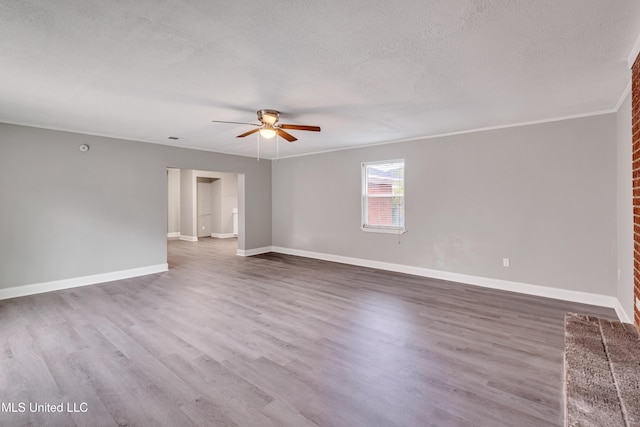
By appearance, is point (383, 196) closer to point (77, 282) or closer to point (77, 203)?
point (77, 203)

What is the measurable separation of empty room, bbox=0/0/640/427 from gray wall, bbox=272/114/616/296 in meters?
0.03

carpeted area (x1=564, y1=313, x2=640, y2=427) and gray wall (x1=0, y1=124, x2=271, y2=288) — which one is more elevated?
gray wall (x1=0, y1=124, x2=271, y2=288)

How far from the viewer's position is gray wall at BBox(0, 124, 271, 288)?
13.6 ft

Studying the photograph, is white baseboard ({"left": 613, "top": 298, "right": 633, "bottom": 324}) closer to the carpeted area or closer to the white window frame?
the carpeted area

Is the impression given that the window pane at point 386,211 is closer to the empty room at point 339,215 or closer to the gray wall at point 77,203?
the empty room at point 339,215

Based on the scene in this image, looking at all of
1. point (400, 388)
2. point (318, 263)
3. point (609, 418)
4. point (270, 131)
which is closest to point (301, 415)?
point (400, 388)

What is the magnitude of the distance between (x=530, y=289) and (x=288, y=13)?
4556 millimetres

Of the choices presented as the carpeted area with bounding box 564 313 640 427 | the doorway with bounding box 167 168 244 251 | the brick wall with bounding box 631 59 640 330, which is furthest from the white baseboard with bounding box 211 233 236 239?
the brick wall with bounding box 631 59 640 330

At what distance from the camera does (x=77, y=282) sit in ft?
15.3

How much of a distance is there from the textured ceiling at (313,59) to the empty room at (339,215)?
2 cm

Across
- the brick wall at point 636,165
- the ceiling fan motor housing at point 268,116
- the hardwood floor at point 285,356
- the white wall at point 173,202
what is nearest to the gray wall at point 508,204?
the hardwood floor at point 285,356

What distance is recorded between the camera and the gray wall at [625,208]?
2.93 meters
